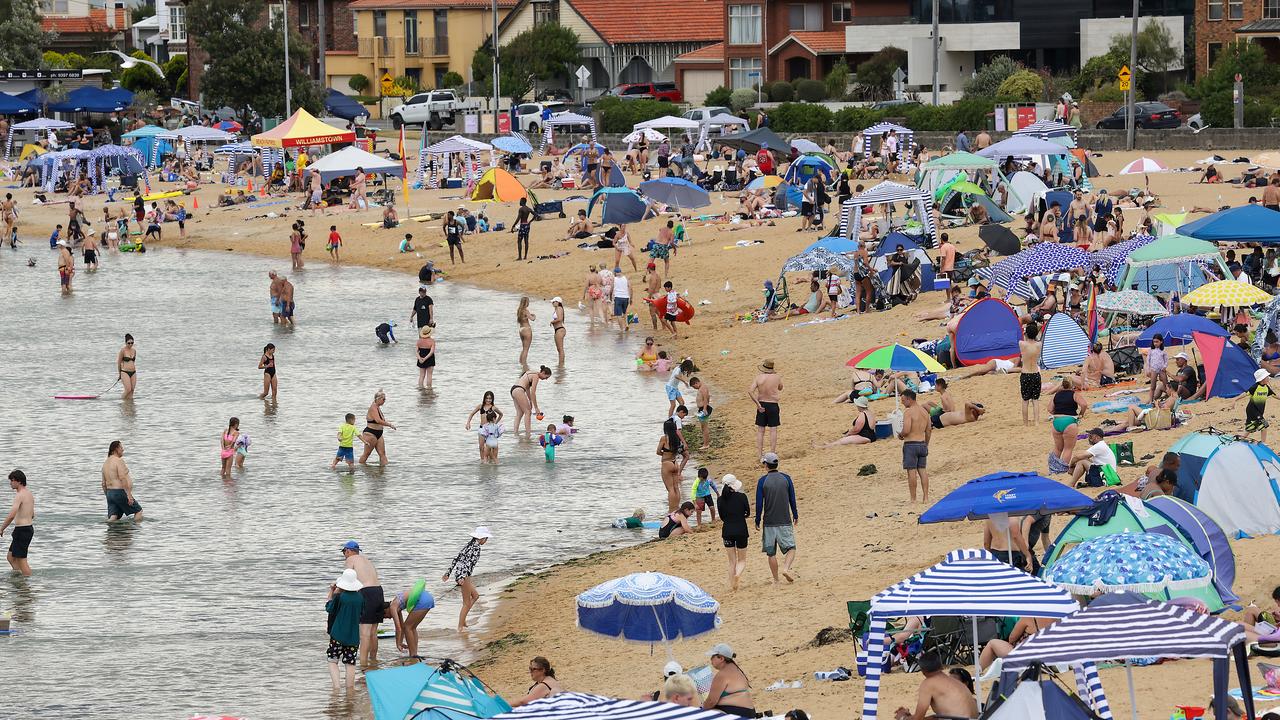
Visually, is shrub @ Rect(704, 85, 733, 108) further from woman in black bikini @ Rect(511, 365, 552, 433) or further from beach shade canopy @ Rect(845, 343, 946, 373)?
beach shade canopy @ Rect(845, 343, 946, 373)

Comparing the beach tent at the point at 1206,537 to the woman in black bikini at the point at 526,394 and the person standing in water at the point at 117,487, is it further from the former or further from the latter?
the woman in black bikini at the point at 526,394

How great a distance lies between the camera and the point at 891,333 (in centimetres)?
2953

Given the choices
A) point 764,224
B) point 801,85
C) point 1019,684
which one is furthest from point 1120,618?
point 801,85

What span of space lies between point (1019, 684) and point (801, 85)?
2337 inches

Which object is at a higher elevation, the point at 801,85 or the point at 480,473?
the point at 801,85

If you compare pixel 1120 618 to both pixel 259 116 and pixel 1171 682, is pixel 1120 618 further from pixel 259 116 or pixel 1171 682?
pixel 259 116

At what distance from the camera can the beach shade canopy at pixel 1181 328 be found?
22.4m

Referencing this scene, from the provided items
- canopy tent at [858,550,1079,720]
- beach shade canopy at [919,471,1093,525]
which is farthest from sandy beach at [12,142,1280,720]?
beach shade canopy at [919,471,1093,525]

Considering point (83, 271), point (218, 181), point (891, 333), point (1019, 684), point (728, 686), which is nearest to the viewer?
point (1019, 684)

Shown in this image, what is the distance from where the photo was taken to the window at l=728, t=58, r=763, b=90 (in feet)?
239

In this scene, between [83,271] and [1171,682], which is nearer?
[1171,682]

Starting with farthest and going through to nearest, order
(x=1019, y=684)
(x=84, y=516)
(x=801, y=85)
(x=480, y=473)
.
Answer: (x=801, y=85), (x=480, y=473), (x=84, y=516), (x=1019, y=684)

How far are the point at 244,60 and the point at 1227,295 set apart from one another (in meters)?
51.6

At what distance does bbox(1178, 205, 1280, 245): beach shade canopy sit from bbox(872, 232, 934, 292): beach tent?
21.1ft
